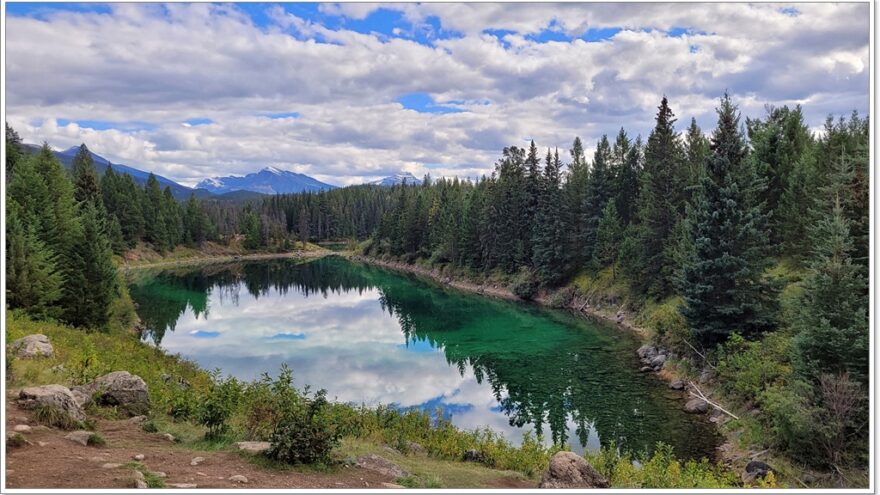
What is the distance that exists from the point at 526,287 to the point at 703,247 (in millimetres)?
38370

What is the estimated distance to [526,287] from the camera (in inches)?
2726

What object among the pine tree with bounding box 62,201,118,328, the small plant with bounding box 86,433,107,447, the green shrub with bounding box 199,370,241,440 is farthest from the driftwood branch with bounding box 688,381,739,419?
the pine tree with bounding box 62,201,118,328

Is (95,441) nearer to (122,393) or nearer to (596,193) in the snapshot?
(122,393)

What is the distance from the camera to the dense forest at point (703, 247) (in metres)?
18.4

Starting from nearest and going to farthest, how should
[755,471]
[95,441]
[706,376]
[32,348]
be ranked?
[95,441] < [32,348] < [755,471] < [706,376]

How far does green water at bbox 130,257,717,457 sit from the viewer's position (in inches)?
1072

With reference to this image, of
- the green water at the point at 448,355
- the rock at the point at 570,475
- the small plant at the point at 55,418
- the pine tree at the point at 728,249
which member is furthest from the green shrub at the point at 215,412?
the pine tree at the point at 728,249

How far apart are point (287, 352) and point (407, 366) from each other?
1021 centimetres

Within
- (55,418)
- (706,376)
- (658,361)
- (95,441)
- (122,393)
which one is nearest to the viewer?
(95,441)

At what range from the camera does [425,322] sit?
185 feet

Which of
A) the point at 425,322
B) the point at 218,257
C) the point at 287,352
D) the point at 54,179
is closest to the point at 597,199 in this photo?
the point at 425,322

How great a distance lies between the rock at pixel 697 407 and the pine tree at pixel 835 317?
8.96 m

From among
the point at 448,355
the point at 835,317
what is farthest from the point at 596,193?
the point at 835,317

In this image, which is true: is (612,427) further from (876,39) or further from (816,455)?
(876,39)
